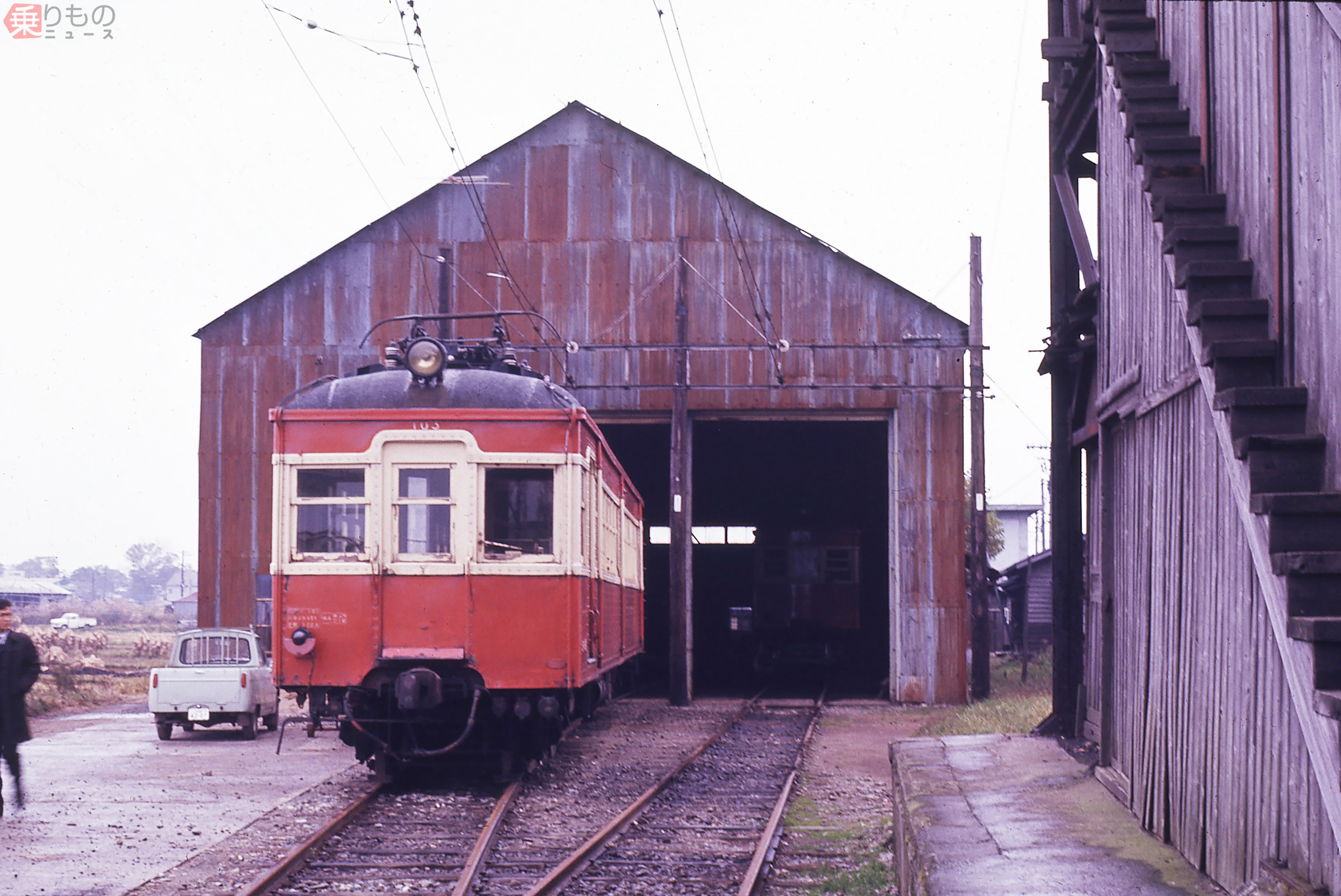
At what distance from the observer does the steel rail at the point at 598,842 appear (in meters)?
7.03

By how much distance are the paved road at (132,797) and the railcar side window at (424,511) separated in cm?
226

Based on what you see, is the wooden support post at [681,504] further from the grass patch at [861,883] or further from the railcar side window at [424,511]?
the grass patch at [861,883]

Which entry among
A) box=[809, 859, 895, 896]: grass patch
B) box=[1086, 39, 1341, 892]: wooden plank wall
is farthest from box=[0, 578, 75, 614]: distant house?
box=[1086, 39, 1341, 892]: wooden plank wall

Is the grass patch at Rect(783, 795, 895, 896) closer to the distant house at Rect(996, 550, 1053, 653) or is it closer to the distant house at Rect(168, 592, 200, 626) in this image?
the distant house at Rect(996, 550, 1053, 653)

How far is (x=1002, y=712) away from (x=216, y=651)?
910cm

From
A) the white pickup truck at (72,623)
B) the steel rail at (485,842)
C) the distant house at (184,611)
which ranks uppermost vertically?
the steel rail at (485,842)

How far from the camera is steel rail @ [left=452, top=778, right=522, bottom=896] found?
707 cm

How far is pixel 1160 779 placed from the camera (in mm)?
6258

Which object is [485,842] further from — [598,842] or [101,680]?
[101,680]

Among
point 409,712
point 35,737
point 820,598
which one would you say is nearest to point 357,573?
point 409,712

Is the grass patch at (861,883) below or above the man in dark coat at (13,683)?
below

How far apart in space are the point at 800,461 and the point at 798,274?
28.4ft

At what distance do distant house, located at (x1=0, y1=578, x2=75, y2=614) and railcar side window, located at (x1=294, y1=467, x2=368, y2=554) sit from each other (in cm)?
9387

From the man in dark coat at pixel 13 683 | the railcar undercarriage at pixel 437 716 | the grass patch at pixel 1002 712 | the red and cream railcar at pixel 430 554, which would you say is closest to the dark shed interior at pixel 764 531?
the grass patch at pixel 1002 712
